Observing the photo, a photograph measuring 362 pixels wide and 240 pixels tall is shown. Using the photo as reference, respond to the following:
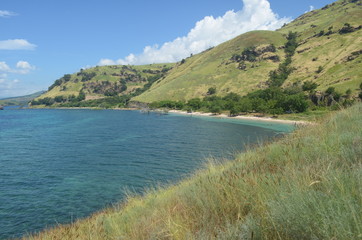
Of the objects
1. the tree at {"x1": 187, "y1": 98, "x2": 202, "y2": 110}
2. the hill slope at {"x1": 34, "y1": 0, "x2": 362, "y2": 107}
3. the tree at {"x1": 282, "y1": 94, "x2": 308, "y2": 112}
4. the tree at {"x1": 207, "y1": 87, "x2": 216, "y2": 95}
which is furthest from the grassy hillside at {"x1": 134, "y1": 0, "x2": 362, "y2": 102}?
the tree at {"x1": 187, "y1": 98, "x2": 202, "y2": 110}

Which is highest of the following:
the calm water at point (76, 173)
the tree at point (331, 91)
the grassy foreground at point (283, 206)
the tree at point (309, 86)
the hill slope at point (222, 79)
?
the hill slope at point (222, 79)

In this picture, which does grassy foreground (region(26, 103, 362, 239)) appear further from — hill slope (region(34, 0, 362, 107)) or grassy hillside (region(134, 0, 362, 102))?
grassy hillside (region(134, 0, 362, 102))

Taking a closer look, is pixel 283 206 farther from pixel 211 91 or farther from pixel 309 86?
pixel 211 91

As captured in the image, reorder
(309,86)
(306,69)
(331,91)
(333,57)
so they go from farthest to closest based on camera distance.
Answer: (306,69)
(333,57)
(309,86)
(331,91)

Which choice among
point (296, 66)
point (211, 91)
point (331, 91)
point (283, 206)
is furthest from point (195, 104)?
point (283, 206)

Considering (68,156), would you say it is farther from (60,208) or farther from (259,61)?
(259,61)

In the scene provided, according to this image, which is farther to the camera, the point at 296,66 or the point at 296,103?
the point at 296,66

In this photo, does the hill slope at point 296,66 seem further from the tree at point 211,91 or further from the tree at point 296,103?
the tree at point 296,103

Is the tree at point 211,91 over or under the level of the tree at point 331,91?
over

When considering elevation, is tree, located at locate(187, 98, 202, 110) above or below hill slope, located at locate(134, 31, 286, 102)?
below

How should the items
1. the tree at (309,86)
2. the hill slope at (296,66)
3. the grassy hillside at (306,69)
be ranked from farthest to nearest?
the hill slope at (296,66) → the tree at (309,86) → the grassy hillside at (306,69)

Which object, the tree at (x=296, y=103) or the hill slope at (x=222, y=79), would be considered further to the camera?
the hill slope at (x=222, y=79)

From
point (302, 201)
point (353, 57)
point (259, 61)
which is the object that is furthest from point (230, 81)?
point (302, 201)

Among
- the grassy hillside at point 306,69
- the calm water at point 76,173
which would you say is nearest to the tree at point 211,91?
the grassy hillside at point 306,69
